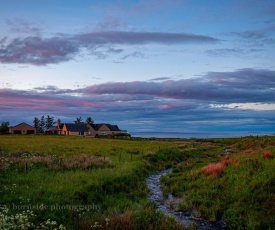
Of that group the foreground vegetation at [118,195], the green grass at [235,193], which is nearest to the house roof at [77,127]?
the foreground vegetation at [118,195]

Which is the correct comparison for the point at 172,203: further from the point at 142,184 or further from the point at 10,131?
the point at 10,131

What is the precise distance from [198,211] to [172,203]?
2.03m

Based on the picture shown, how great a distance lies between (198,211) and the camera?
49.2 feet

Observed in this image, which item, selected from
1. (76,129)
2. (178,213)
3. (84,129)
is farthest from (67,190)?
(84,129)

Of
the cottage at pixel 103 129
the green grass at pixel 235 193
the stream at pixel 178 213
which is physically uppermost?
the cottage at pixel 103 129

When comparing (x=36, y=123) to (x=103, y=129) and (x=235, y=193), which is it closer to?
(x=103, y=129)

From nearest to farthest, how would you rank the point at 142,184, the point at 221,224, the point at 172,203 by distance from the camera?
the point at 221,224
the point at 172,203
the point at 142,184

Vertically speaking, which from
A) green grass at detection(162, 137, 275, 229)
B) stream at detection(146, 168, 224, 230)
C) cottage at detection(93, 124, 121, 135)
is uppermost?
cottage at detection(93, 124, 121, 135)

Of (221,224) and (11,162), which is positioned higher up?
(11,162)

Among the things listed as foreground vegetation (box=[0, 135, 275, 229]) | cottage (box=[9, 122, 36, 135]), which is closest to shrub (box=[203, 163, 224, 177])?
foreground vegetation (box=[0, 135, 275, 229])

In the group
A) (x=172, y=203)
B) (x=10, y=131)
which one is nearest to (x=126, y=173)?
(x=172, y=203)

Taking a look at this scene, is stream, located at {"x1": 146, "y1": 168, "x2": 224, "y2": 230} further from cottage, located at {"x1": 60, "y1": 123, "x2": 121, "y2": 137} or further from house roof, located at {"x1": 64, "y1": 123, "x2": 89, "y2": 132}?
house roof, located at {"x1": 64, "y1": 123, "x2": 89, "y2": 132}

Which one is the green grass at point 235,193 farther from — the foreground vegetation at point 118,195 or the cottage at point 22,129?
the cottage at point 22,129

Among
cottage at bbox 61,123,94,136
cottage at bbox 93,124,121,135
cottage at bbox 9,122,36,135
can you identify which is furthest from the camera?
cottage at bbox 93,124,121,135
